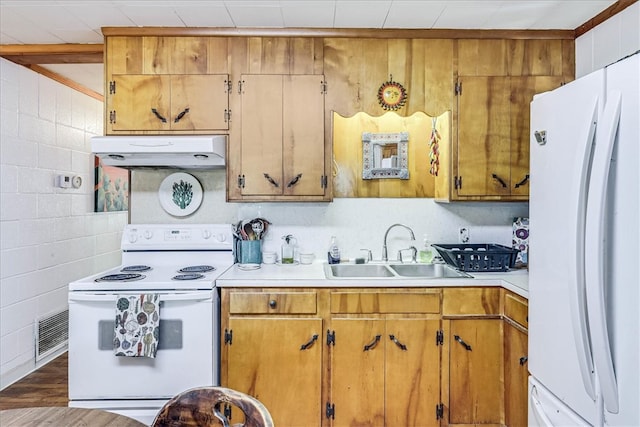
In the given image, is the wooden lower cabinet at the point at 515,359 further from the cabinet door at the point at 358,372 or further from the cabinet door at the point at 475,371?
the cabinet door at the point at 358,372

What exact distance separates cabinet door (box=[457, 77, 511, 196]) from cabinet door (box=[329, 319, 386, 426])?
1145 mm

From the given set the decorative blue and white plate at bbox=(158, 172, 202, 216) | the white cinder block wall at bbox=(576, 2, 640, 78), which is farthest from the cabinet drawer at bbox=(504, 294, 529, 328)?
the decorative blue and white plate at bbox=(158, 172, 202, 216)

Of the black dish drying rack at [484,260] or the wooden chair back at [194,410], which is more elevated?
the black dish drying rack at [484,260]

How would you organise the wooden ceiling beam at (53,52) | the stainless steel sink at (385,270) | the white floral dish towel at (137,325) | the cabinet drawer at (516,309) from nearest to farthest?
1. the cabinet drawer at (516,309)
2. the white floral dish towel at (137,325)
3. the stainless steel sink at (385,270)
4. the wooden ceiling beam at (53,52)

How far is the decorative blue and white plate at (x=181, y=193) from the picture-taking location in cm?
294

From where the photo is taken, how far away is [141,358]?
86.8 inches

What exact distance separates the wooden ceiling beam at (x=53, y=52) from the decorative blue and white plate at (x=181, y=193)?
3.23 feet

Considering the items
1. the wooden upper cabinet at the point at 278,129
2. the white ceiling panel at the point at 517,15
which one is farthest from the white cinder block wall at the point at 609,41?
the wooden upper cabinet at the point at 278,129

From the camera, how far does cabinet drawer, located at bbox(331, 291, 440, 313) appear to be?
2328 mm

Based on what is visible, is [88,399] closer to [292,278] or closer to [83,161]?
[292,278]

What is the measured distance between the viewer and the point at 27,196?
127 inches

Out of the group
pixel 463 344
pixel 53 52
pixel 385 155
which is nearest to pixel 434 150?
pixel 385 155

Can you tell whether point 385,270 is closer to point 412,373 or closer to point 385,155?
point 412,373

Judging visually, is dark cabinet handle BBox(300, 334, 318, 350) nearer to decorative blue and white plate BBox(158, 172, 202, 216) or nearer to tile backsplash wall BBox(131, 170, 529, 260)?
tile backsplash wall BBox(131, 170, 529, 260)
